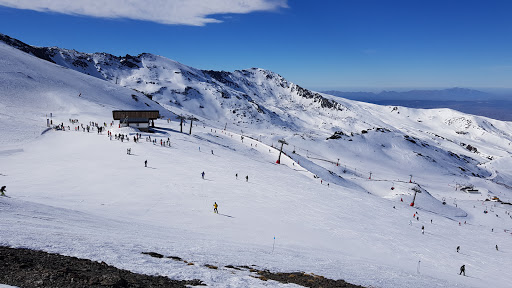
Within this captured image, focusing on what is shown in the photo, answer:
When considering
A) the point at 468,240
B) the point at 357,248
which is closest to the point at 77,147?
the point at 357,248

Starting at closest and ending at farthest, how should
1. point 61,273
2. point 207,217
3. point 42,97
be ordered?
1. point 61,273
2. point 207,217
3. point 42,97

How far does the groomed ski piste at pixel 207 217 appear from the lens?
14781 millimetres

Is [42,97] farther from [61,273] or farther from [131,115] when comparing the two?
[61,273]

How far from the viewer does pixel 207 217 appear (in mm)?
25453

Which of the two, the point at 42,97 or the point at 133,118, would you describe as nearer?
the point at 133,118

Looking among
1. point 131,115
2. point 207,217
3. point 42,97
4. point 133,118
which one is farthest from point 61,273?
point 42,97

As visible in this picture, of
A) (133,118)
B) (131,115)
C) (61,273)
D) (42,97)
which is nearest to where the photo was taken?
(61,273)

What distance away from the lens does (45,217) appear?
16609 mm

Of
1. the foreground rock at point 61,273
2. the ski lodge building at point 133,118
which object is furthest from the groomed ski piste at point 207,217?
the ski lodge building at point 133,118

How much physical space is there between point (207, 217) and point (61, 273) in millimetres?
16289

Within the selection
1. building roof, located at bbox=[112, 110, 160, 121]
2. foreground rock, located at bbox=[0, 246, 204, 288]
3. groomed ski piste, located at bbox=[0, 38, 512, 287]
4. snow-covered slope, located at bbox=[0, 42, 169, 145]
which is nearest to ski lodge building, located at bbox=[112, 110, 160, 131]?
building roof, located at bbox=[112, 110, 160, 121]

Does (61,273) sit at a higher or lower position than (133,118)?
lower

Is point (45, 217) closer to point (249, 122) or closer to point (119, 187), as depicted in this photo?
point (119, 187)

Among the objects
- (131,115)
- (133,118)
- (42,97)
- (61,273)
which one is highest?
(42,97)
